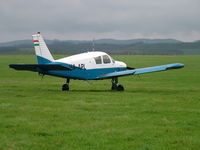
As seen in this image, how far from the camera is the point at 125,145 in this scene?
28.8ft

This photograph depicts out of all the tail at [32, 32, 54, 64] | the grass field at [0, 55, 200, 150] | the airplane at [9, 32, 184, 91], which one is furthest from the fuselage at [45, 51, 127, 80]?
the grass field at [0, 55, 200, 150]

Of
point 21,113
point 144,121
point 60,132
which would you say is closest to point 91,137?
point 60,132

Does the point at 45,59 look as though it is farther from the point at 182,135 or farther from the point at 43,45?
the point at 182,135

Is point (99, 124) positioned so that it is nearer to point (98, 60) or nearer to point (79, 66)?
point (79, 66)

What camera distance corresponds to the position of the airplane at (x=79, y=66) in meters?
20.0

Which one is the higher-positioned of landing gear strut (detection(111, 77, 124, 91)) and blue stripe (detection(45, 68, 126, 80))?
blue stripe (detection(45, 68, 126, 80))

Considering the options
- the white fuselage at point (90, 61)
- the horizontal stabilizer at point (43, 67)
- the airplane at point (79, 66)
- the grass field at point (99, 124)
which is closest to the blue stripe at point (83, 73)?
the airplane at point (79, 66)

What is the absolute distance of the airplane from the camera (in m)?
20.0

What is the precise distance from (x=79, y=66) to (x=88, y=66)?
57 cm

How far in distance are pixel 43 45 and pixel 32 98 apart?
13.8ft

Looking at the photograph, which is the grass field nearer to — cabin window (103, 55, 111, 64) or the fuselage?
the fuselage

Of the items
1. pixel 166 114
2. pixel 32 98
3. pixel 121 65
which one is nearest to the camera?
pixel 166 114

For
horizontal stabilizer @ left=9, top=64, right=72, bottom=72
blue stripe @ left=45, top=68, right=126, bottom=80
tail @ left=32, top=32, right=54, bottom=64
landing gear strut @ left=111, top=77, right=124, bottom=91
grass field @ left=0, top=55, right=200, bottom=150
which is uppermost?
tail @ left=32, top=32, right=54, bottom=64

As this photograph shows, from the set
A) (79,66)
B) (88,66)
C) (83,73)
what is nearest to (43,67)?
(79,66)
